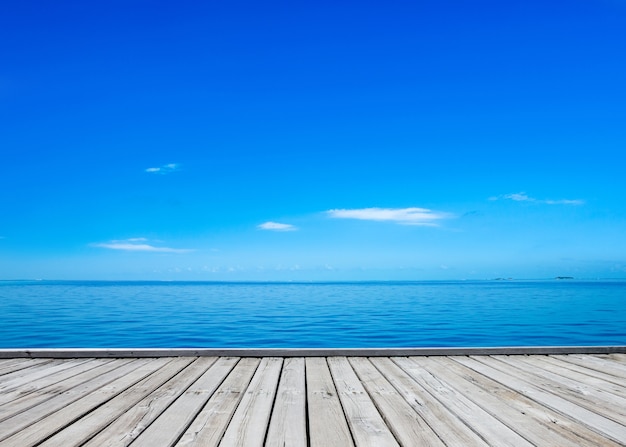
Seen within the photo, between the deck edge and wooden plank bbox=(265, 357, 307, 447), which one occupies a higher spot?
the deck edge

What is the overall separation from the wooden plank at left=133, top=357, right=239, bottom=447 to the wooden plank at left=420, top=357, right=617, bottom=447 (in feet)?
6.07

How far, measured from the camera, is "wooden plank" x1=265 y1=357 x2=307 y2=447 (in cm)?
258

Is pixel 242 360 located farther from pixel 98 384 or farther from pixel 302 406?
pixel 302 406

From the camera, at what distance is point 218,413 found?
3.04 meters

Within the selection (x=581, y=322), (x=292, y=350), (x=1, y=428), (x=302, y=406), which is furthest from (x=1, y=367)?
(x=581, y=322)

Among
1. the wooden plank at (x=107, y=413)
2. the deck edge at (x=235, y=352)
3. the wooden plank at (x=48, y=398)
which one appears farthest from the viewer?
the deck edge at (x=235, y=352)

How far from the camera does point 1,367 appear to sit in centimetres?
454

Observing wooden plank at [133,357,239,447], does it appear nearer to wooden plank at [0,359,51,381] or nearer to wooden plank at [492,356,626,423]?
wooden plank at [0,359,51,381]

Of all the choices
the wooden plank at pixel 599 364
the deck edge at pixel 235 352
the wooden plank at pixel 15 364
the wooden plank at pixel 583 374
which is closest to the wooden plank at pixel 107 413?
the deck edge at pixel 235 352

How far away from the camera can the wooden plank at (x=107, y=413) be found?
100 inches

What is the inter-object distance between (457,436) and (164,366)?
2.92 metres

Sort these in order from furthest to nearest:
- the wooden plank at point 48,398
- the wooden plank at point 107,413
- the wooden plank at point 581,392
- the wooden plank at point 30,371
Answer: the wooden plank at point 30,371, the wooden plank at point 581,392, the wooden plank at point 48,398, the wooden plank at point 107,413

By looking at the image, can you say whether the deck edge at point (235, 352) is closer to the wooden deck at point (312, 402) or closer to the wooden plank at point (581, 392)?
the wooden deck at point (312, 402)

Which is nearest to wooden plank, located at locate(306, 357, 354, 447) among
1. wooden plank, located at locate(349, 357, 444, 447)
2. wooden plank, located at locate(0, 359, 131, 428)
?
wooden plank, located at locate(349, 357, 444, 447)
